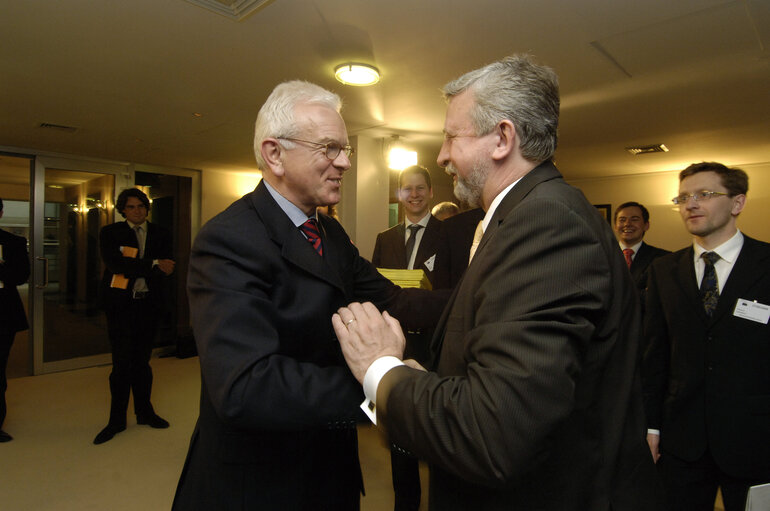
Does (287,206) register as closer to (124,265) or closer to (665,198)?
(124,265)

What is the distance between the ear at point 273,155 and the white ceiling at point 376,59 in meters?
1.50

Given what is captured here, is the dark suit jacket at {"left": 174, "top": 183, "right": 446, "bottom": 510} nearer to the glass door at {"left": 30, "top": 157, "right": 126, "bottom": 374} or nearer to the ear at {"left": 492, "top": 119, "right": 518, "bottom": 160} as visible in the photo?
the ear at {"left": 492, "top": 119, "right": 518, "bottom": 160}

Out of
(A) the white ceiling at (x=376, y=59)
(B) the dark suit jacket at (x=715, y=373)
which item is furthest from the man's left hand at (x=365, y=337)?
(A) the white ceiling at (x=376, y=59)

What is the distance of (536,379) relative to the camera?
0.72 m

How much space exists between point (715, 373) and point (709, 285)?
1.40 feet

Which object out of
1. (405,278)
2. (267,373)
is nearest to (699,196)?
(405,278)

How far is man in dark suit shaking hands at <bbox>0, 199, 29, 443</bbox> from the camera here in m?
3.69

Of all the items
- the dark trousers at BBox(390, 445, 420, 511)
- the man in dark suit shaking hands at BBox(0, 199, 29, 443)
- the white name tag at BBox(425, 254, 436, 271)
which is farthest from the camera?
the man in dark suit shaking hands at BBox(0, 199, 29, 443)

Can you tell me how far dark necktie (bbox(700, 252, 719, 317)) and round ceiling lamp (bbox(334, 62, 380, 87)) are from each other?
2.38 meters

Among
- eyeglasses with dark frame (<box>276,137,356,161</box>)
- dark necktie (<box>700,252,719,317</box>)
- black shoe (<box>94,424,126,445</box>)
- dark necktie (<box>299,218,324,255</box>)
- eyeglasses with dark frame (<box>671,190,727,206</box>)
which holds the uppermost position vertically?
eyeglasses with dark frame (<box>671,190,727,206</box>)

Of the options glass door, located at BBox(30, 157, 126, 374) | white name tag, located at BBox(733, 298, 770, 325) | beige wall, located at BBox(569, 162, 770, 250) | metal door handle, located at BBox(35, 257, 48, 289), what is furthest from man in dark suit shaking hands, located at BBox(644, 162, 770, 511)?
metal door handle, located at BBox(35, 257, 48, 289)

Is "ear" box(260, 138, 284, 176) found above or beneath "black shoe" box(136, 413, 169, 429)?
above

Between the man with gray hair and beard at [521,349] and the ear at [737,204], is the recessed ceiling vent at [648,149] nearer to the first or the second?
the ear at [737,204]

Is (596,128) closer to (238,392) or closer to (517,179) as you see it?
(517,179)
